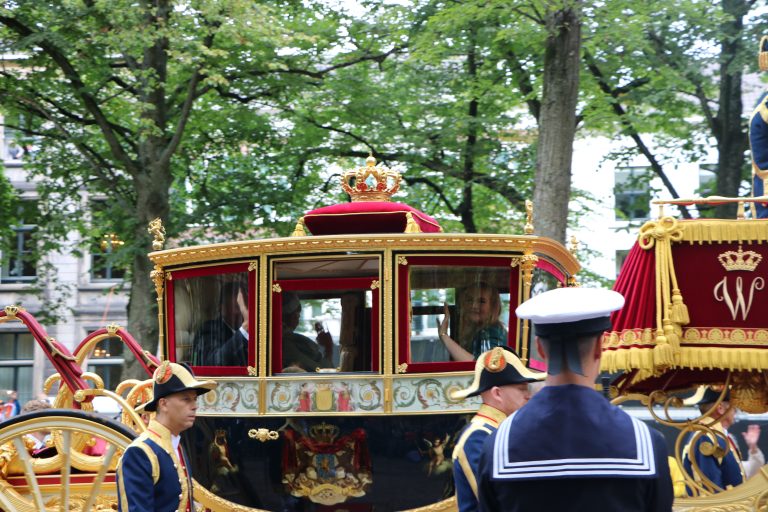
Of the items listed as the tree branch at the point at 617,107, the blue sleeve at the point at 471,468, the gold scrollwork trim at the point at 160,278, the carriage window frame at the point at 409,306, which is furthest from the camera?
the tree branch at the point at 617,107

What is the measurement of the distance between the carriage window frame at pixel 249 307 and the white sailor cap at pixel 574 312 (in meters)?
4.96

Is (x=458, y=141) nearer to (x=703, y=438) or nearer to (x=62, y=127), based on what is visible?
(x=62, y=127)

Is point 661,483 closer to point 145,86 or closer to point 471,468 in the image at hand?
point 471,468

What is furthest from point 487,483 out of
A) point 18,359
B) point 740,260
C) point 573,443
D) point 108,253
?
point 18,359

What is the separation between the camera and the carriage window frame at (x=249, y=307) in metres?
7.89

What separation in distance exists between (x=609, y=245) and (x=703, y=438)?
59.8ft

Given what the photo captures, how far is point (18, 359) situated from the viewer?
29.2 metres

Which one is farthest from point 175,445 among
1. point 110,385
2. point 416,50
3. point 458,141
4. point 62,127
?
point 110,385

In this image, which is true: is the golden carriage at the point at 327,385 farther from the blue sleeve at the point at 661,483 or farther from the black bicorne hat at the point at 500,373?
the blue sleeve at the point at 661,483

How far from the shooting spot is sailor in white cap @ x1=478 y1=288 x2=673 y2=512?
294cm

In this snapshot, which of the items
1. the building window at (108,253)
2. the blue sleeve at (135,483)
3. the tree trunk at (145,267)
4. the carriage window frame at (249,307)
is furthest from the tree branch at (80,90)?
the blue sleeve at (135,483)

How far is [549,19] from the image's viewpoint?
A: 11773 millimetres

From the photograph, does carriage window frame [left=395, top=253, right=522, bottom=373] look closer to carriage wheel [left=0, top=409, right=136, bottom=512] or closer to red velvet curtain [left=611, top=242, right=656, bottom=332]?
red velvet curtain [left=611, top=242, right=656, bottom=332]

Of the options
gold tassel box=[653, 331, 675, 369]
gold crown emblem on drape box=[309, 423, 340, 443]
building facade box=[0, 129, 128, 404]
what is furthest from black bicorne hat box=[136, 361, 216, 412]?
building facade box=[0, 129, 128, 404]
